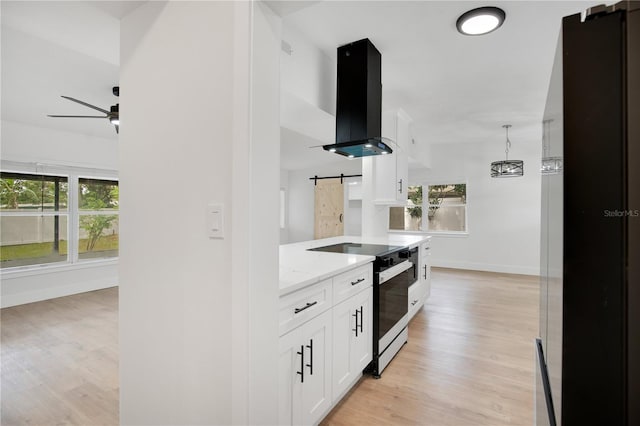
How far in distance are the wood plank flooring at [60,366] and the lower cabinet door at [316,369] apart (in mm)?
1212

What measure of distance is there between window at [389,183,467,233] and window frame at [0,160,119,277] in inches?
230

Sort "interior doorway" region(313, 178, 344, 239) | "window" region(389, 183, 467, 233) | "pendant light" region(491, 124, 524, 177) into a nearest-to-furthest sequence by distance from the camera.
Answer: "pendant light" region(491, 124, 524, 177)
"window" region(389, 183, 467, 233)
"interior doorway" region(313, 178, 344, 239)

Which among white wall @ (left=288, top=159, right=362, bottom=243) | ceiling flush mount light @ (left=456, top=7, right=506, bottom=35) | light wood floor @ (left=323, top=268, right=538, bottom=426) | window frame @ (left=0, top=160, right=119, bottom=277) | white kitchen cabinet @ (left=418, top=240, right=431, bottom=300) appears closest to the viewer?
light wood floor @ (left=323, top=268, right=538, bottom=426)

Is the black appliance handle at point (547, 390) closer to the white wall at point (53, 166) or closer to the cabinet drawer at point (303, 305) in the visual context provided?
the cabinet drawer at point (303, 305)

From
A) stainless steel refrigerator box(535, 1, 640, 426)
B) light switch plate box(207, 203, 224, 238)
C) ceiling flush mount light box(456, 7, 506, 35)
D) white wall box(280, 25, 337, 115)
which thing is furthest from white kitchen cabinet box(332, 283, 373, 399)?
ceiling flush mount light box(456, 7, 506, 35)

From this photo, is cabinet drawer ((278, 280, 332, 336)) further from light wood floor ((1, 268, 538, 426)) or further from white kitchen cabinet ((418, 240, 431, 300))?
white kitchen cabinet ((418, 240, 431, 300))

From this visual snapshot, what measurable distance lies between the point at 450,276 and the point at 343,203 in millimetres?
2876

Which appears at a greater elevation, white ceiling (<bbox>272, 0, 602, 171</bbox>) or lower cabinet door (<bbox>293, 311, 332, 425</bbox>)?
white ceiling (<bbox>272, 0, 602, 171</bbox>)

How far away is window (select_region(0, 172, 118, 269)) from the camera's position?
171 inches

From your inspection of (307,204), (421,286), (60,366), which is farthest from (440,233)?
(60,366)

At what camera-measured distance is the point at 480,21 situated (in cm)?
216

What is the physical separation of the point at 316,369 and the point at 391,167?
8.99 feet

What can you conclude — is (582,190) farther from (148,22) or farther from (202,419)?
(148,22)

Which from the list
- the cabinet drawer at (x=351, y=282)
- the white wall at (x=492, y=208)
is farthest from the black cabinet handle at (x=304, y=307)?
the white wall at (x=492, y=208)
